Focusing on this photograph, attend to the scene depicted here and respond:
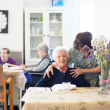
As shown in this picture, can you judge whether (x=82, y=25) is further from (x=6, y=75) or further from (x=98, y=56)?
(x=98, y=56)

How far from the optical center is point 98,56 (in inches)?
49.6

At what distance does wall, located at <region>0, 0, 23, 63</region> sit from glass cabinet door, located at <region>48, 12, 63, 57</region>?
711mm

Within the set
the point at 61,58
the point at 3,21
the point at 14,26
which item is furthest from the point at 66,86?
the point at 3,21

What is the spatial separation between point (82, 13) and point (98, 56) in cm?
317

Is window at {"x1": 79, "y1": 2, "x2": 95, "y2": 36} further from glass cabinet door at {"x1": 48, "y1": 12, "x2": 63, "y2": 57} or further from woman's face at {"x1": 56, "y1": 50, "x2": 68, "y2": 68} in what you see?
woman's face at {"x1": 56, "y1": 50, "x2": 68, "y2": 68}

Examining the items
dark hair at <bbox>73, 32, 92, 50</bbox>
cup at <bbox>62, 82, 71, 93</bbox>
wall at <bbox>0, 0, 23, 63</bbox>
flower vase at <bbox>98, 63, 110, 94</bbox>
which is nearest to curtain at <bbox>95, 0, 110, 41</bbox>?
dark hair at <bbox>73, 32, 92, 50</bbox>

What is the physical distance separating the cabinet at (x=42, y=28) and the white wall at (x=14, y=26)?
150 mm

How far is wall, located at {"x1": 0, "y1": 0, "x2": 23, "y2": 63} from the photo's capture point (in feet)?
12.4

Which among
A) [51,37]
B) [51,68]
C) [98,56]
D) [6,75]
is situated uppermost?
[51,37]

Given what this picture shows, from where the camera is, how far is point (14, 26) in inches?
Answer: 150

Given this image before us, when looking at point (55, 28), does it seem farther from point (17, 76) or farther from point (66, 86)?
point (66, 86)

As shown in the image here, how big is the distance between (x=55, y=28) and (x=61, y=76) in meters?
2.49

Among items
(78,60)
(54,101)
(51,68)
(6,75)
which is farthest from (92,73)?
(6,75)

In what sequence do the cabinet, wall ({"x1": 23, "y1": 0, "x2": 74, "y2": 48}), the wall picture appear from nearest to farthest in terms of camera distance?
the wall picture < the cabinet < wall ({"x1": 23, "y1": 0, "x2": 74, "y2": 48})
